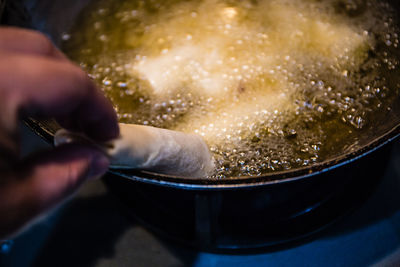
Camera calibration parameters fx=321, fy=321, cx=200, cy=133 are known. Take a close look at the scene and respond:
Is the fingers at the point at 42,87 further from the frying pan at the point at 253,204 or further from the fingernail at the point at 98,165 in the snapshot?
the frying pan at the point at 253,204

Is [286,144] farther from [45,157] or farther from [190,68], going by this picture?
[45,157]

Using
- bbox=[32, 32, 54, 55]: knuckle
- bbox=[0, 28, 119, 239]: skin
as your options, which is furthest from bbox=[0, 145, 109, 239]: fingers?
bbox=[32, 32, 54, 55]: knuckle

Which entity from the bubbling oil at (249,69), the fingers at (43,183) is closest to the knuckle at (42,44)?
the fingers at (43,183)

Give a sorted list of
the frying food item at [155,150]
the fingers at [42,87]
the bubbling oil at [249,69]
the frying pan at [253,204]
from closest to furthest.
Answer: the fingers at [42,87] < the frying food item at [155,150] < the frying pan at [253,204] < the bubbling oil at [249,69]

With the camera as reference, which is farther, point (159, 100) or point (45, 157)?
point (159, 100)

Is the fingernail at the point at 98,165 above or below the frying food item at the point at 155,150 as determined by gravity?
above

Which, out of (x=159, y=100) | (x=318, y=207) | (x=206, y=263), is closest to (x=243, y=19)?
(x=159, y=100)
